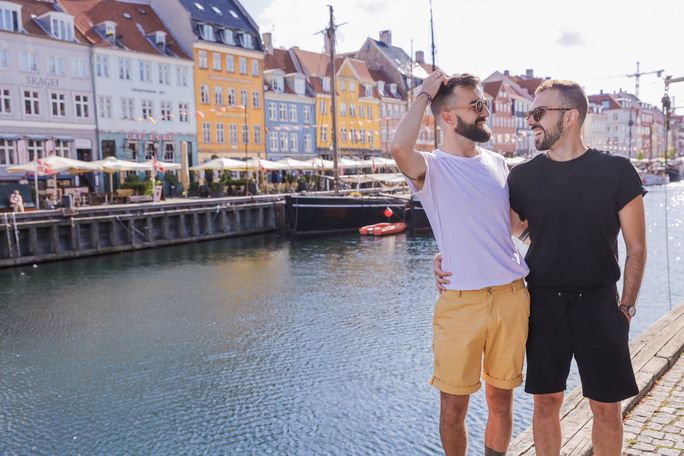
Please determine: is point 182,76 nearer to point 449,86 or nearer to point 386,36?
point 386,36

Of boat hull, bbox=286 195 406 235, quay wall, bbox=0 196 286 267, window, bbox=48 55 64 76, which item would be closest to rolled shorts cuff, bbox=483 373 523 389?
quay wall, bbox=0 196 286 267

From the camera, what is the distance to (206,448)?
7.90 metres

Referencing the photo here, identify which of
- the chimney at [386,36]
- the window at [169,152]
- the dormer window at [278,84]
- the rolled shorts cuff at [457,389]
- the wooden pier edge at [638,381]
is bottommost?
the wooden pier edge at [638,381]

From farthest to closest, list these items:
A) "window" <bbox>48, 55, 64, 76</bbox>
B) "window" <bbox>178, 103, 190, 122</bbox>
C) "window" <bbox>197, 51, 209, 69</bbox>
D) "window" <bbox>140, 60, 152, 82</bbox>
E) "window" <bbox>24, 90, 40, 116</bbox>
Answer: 1. "window" <bbox>197, 51, 209, 69</bbox>
2. "window" <bbox>178, 103, 190, 122</bbox>
3. "window" <bbox>140, 60, 152, 82</bbox>
4. "window" <bbox>48, 55, 64, 76</bbox>
5. "window" <bbox>24, 90, 40, 116</bbox>

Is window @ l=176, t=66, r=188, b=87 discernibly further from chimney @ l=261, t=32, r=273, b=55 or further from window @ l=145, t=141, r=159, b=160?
chimney @ l=261, t=32, r=273, b=55

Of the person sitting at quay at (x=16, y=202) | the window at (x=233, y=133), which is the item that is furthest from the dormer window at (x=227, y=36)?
the person sitting at quay at (x=16, y=202)

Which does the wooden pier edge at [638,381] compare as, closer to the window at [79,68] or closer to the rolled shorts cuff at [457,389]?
the rolled shorts cuff at [457,389]

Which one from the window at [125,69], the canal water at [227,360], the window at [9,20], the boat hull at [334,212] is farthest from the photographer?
the window at [125,69]

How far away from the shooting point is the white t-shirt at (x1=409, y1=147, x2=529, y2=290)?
3162mm

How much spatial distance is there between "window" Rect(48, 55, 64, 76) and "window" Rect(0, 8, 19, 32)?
2.22 meters

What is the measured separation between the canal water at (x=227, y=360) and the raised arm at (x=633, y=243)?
4.55 metres

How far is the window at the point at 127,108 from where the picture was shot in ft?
131

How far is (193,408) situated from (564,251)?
7.05 m

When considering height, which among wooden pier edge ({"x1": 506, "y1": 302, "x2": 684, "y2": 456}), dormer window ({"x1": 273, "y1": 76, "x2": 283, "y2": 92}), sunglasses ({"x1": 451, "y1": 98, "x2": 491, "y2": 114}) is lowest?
wooden pier edge ({"x1": 506, "y1": 302, "x2": 684, "y2": 456})
